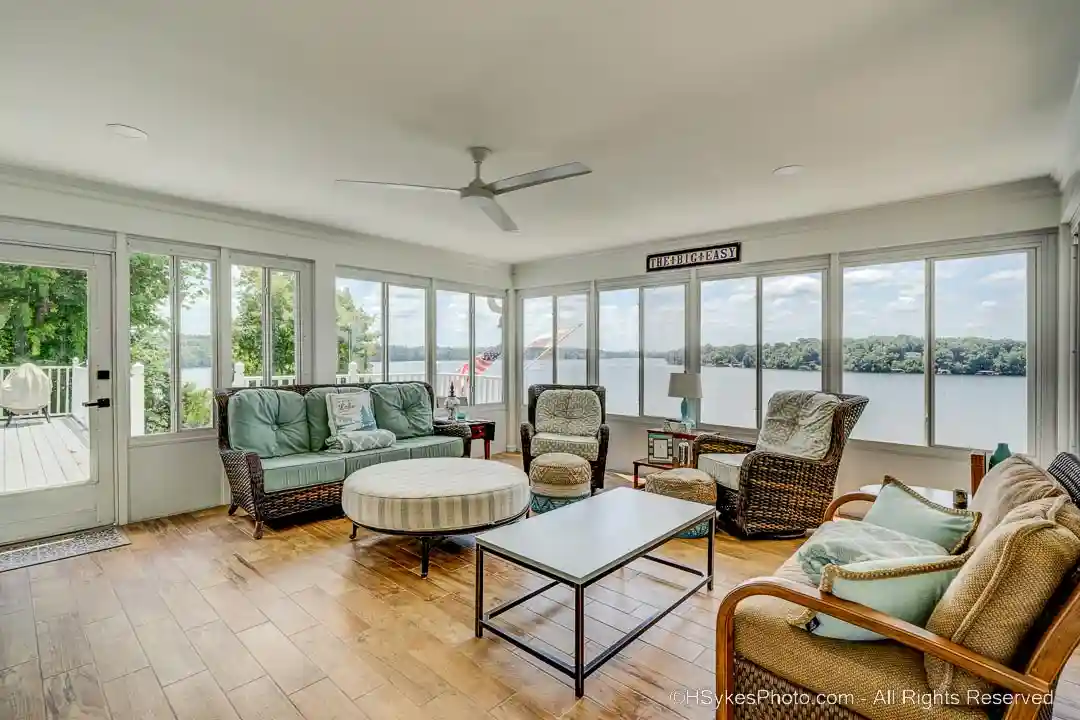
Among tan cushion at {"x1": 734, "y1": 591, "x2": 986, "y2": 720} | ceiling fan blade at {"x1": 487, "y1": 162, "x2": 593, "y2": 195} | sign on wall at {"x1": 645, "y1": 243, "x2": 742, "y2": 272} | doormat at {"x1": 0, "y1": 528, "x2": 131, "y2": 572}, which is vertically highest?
sign on wall at {"x1": 645, "y1": 243, "x2": 742, "y2": 272}

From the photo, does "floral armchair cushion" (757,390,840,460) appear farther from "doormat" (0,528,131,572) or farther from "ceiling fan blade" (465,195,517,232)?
"doormat" (0,528,131,572)

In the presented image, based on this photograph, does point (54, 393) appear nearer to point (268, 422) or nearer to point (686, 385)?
point (268, 422)

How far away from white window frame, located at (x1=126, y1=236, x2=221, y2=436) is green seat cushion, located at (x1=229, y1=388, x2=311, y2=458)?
1.77ft

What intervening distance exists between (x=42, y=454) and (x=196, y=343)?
48.0 inches

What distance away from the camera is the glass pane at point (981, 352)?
3.76 m

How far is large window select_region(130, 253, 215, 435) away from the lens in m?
4.05

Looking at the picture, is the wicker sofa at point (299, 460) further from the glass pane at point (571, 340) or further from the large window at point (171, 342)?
the glass pane at point (571, 340)

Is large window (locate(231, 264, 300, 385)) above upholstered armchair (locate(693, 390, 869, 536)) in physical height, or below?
above

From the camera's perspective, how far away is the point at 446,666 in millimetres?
2166

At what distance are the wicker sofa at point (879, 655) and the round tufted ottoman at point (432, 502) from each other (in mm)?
1724

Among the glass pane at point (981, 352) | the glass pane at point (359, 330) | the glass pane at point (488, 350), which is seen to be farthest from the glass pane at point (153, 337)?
the glass pane at point (981, 352)

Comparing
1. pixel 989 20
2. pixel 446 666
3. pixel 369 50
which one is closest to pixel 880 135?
pixel 989 20

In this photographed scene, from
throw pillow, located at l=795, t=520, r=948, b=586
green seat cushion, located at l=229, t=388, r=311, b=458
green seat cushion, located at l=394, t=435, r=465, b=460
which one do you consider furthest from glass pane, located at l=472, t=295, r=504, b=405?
throw pillow, located at l=795, t=520, r=948, b=586

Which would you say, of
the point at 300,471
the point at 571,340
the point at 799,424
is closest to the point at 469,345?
the point at 571,340
